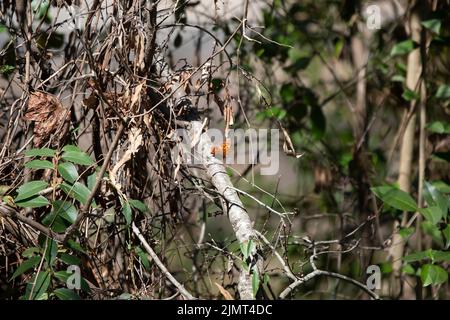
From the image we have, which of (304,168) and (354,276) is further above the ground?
(304,168)

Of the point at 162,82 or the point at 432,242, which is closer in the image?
the point at 162,82

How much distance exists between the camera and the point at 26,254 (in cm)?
197

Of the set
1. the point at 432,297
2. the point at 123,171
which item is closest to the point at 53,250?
the point at 123,171

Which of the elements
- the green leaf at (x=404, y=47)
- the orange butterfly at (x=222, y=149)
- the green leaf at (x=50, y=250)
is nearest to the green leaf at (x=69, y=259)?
the green leaf at (x=50, y=250)

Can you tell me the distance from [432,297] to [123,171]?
1811 millimetres

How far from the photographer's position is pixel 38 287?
1911 mm

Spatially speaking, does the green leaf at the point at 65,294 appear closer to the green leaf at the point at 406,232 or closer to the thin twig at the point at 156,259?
the thin twig at the point at 156,259

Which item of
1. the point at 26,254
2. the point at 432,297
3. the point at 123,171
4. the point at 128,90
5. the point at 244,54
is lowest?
the point at 432,297

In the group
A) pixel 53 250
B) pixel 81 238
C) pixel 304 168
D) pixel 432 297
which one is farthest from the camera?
pixel 304 168

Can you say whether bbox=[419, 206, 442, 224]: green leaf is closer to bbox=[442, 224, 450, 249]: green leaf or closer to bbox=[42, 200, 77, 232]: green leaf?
bbox=[442, 224, 450, 249]: green leaf

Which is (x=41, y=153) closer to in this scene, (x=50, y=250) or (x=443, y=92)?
(x=50, y=250)

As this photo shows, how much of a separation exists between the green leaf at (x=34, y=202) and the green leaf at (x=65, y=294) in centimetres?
23

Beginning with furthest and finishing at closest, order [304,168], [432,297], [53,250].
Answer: [304,168]
[432,297]
[53,250]
